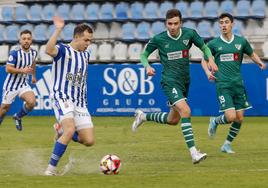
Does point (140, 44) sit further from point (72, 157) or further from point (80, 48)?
point (80, 48)

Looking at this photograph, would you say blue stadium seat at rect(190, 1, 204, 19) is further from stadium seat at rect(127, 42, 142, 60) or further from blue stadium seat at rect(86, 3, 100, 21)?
blue stadium seat at rect(86, 3, 100, 21)

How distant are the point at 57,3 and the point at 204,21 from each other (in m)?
6.69

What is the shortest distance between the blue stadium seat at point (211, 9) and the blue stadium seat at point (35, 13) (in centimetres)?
699

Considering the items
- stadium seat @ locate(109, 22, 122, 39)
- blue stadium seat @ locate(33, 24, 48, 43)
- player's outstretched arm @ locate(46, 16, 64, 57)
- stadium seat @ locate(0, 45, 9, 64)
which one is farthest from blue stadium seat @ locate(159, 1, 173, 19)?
player's outstretched arm @ locate(46, 16, 64, 57)

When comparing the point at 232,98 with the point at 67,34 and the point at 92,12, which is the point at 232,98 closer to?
the point at 67,34

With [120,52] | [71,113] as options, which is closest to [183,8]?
[120,52]

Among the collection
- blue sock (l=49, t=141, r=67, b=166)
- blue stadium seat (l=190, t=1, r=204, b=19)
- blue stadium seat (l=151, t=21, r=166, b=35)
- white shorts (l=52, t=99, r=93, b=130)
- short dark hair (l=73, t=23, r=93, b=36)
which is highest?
short dark hair (l=73, t=23, r=93, b=36)

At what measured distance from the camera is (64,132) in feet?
35.7

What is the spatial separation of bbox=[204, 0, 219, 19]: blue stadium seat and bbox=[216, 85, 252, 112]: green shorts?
17528 millimetres

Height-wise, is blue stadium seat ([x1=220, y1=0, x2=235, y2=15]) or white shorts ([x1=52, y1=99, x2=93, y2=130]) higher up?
blue stadium seat ([x1=220, y1=0, x2=235, y2=15])

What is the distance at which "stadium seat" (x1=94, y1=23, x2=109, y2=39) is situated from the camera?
3369 centimetres

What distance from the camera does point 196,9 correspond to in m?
32.2

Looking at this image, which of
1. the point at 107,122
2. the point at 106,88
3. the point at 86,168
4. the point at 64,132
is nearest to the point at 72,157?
the point at 86,168

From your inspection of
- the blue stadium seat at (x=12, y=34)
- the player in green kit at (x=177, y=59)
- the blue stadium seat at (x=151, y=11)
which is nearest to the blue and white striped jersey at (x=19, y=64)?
the player in green kit at (x=177, y=59)
